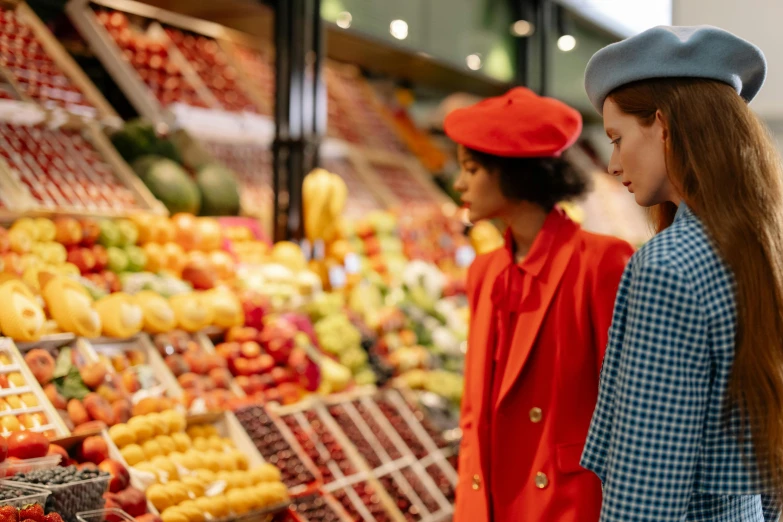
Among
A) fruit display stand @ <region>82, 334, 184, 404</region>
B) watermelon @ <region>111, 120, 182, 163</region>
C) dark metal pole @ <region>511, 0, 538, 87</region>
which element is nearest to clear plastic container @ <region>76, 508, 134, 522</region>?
fruit display stand @ <region>82, 334, 184, 404</region>

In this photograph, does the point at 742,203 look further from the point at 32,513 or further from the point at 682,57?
the point at 32,513

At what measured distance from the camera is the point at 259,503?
9.98 ft

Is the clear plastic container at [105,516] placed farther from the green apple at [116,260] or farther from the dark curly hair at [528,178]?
the green apple at [116,260]

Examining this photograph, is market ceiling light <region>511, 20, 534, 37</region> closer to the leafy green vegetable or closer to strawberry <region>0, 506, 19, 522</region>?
the leafy green vegetable

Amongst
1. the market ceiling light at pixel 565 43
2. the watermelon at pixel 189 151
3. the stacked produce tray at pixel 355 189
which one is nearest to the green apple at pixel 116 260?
the watermelon at pixel 189 151

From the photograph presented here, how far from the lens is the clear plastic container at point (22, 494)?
2.23 metres

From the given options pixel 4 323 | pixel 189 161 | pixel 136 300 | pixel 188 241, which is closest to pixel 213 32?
pixel 189 161

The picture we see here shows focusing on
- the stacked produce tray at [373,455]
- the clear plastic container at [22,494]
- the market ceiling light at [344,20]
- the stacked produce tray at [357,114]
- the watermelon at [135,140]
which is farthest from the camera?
the stacked produce tray at [357,114]

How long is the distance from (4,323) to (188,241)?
146cm

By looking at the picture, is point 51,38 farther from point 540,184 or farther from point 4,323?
point 540,184

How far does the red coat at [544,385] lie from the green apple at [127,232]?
1918mm

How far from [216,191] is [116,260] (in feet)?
3.73

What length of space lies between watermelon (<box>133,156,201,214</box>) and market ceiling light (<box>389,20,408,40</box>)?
202cm

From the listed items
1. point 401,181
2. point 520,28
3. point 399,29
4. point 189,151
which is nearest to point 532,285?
point 189,151
